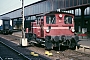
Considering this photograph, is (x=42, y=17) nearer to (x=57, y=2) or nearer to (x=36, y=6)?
(x=57, y=2)

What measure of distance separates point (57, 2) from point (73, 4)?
25.8 ft

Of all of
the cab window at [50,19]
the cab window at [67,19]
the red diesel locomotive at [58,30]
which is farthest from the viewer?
the cab window at [67,19]

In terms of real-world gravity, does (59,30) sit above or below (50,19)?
below

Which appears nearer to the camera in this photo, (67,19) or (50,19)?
(50,19)

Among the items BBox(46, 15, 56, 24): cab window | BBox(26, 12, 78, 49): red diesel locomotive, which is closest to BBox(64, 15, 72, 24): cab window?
BBox(26, 12, 78, 49): red diesel locomotive

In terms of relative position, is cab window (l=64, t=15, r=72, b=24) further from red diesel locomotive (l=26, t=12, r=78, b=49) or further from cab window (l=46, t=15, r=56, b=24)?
cab window (l=46, t=15, r=56, b=24)

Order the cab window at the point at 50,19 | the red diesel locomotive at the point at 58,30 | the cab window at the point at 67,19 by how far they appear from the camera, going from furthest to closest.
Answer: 1. the cab window at the point at 67,19
2. the cab window at the point at 50,19
3. the red diesel locomotive at the point at 58,30

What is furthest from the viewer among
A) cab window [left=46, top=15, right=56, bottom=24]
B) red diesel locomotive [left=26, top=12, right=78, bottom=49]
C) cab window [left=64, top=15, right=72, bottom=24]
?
cab window [left=64, top=15, right=72, bottom=24]

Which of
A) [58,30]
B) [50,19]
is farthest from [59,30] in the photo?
[50,19]

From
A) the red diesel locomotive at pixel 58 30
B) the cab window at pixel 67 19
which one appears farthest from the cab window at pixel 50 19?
the cab window at pixel 67 19

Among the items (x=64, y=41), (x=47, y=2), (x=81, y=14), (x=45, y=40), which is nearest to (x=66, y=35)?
(x=64, y=41)

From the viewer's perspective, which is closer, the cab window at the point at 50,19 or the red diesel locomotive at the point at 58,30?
the red diesel locomotive at the point at 58,30

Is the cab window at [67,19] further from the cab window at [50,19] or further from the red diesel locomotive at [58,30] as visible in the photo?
the cab window at [50,19]

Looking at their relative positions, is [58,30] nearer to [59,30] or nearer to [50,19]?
[59,30]
